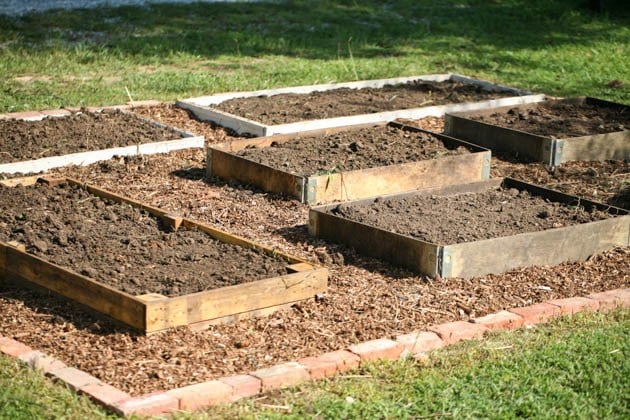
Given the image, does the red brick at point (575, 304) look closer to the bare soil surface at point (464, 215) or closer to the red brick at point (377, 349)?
the bare soil surface at point (464, 215)

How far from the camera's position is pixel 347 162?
29.1 ft

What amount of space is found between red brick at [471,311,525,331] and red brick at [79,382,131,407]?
204 centimetres

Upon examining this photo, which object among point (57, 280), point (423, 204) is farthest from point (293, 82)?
point (57, 280)

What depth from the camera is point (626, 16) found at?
1733cm

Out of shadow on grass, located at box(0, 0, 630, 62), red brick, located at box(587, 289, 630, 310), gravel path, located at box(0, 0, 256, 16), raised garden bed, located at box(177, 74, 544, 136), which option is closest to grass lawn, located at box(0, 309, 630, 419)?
red brick, located at box(587, 289, 630, 310)

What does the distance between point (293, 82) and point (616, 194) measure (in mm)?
4736

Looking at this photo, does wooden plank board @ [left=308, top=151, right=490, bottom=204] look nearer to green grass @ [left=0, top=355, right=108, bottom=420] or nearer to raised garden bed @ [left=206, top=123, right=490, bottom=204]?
raised garden bed @ [left=206, top=123, right=490, bottom=204]

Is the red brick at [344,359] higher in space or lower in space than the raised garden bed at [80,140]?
lower

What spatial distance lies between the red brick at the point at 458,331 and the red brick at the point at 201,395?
4.29 ft

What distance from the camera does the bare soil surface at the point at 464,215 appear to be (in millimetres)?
7215

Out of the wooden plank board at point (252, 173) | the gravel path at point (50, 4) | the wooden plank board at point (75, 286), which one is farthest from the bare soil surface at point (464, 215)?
the gravel path at point (50, 4)

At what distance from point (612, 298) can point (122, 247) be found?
116 inches

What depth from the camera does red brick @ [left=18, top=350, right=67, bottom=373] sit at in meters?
5.31

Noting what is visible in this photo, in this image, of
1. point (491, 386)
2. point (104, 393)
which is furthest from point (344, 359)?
point (104, 393)
